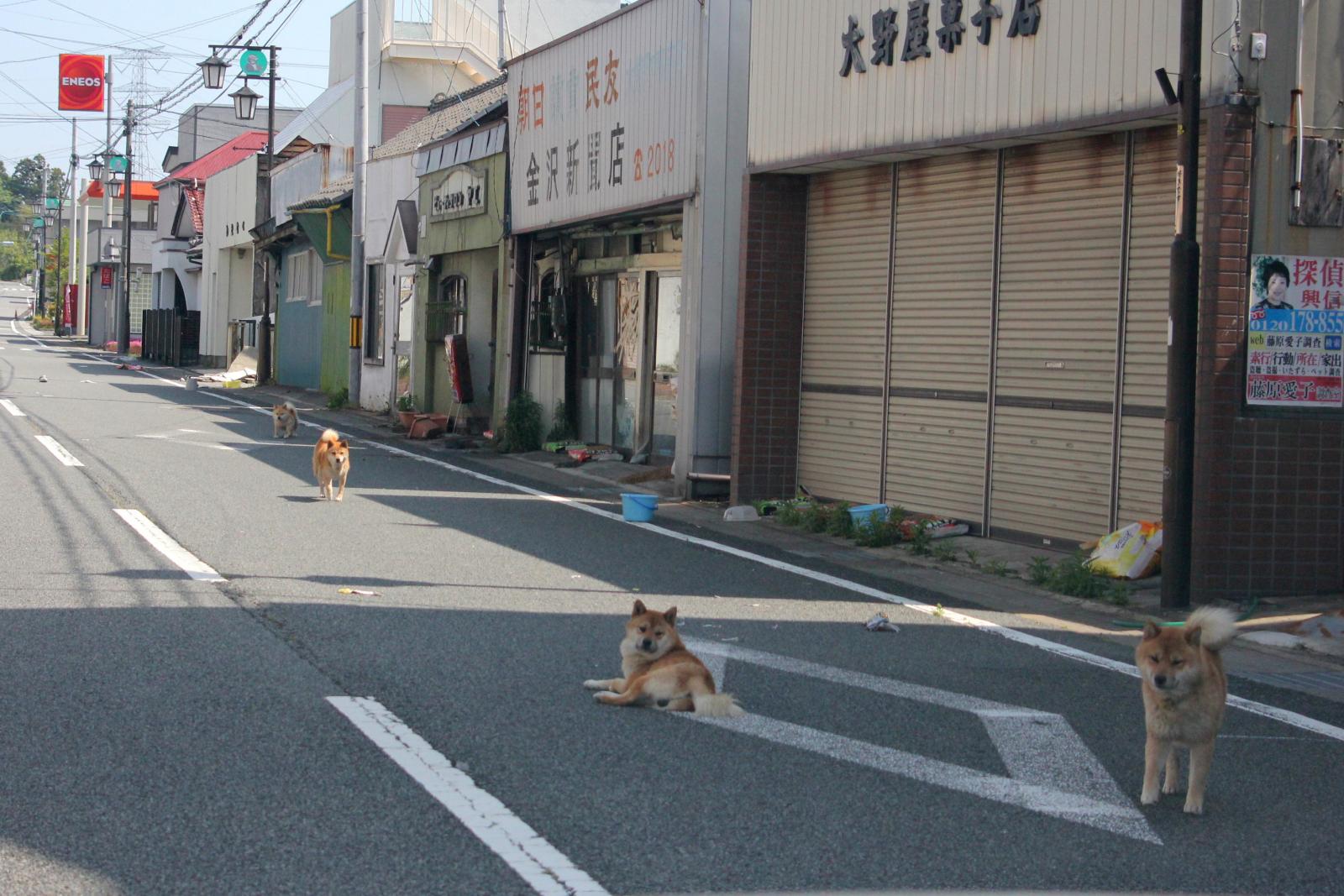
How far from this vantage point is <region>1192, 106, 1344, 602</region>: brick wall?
10.4 metres

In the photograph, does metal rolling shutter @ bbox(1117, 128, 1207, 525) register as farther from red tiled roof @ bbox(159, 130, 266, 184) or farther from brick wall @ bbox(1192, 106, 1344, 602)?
red tiled roof @ bbox(159, 130, 266, 184)

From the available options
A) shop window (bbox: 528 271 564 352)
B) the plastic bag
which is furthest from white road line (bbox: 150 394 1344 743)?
shop window (bbox: 528 271 564 352)

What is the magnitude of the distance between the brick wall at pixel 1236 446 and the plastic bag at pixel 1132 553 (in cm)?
61

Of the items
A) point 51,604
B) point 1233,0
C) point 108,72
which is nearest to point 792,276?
point 1233,0

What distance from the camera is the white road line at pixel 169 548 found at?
1034 centimetres

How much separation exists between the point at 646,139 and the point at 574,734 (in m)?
13.2

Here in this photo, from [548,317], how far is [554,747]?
1711 centimetres

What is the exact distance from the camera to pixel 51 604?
906 centimetres

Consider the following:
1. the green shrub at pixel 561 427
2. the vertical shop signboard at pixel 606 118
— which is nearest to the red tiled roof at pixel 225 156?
the vertical shop signboard at pixel 606 118

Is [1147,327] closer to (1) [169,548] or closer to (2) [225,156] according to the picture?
(1) [169,548]

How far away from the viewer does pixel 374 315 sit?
33.0 meters

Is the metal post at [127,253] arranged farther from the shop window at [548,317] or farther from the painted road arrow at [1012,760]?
the painted road arrow at [1012,760]

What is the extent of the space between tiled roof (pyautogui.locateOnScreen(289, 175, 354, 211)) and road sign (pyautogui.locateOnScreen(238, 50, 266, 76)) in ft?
11.8

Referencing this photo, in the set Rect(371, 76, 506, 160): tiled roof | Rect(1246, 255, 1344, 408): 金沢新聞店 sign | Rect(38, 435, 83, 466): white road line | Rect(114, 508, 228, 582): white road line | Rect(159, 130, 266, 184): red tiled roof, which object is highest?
Rect(159, 130, 266, 184): red tiled roof
